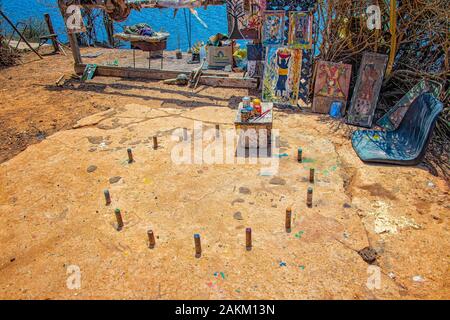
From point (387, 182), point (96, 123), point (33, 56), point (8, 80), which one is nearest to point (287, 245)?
point (387, 182)

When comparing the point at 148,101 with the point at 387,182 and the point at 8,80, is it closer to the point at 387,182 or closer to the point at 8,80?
the point at 8,80

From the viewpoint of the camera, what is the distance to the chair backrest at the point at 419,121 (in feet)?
18.5

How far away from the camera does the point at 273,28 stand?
8312mm

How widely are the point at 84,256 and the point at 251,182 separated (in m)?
2.69

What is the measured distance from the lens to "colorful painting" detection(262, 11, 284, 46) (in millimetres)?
8211

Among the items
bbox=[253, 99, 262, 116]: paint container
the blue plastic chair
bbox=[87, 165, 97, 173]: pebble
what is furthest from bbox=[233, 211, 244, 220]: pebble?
bbox=[87, 165, 97, 173]: pebble

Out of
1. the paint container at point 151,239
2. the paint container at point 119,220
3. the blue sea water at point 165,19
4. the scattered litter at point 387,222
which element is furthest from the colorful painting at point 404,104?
the blue sea water at point 165,19

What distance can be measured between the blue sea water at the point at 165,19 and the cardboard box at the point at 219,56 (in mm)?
6856

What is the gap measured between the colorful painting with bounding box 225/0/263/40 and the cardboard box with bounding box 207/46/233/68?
1.90 m

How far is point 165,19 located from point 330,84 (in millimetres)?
16429

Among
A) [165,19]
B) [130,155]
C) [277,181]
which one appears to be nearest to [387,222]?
[277,181]

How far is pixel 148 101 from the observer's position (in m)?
9.21

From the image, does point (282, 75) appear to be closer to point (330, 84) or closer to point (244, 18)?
point (330, 84)

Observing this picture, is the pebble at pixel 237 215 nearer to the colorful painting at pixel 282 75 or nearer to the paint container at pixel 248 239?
the paint container at pixel 248 239
